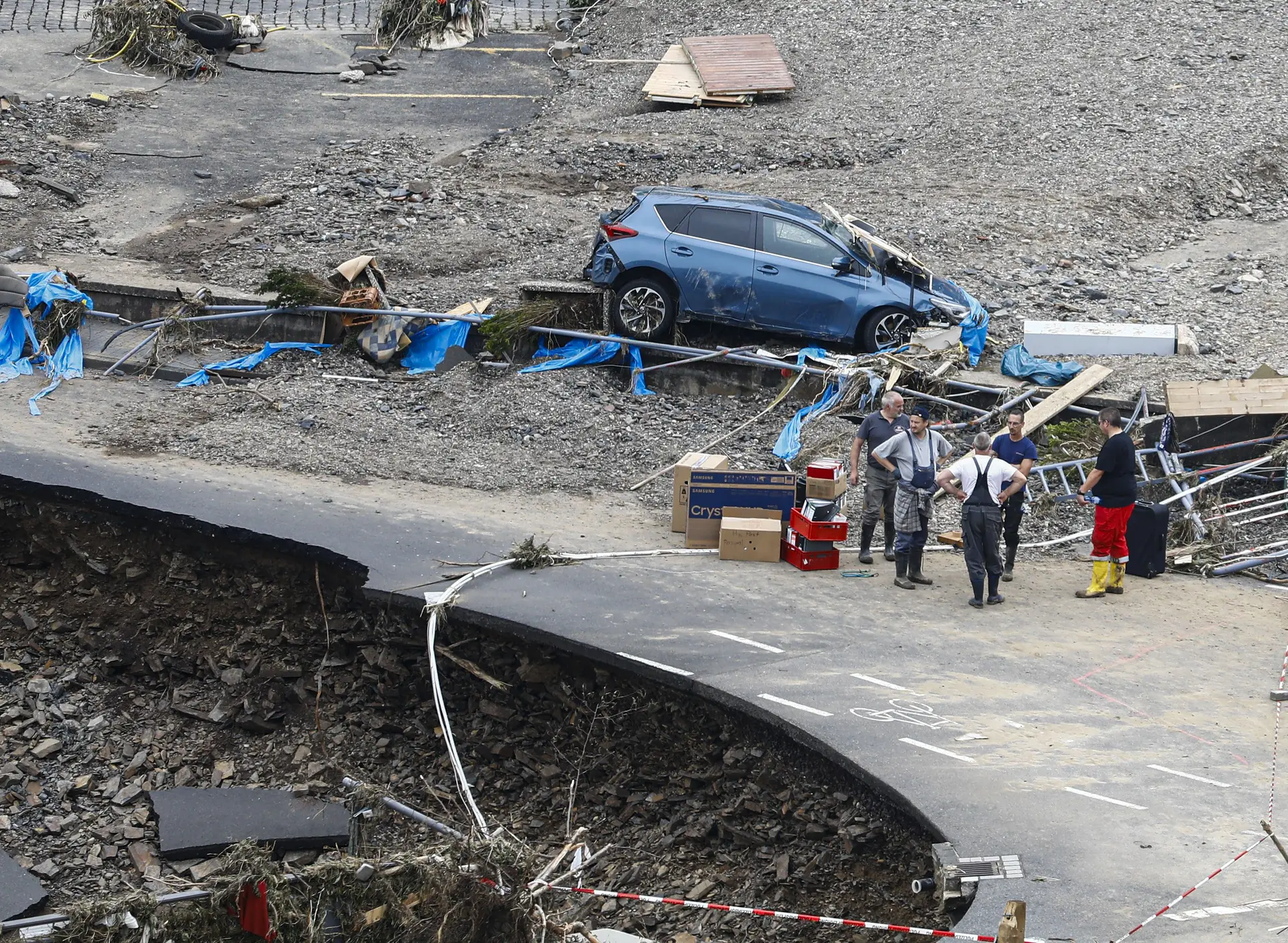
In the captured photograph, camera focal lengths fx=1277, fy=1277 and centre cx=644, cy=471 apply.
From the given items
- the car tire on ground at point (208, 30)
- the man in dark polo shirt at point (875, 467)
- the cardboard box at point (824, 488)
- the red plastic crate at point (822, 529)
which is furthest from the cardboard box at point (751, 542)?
the car tire on ground at point (208, 30)

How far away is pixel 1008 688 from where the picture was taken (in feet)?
29.0

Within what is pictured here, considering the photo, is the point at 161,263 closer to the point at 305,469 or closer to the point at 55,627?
the point at 305,469

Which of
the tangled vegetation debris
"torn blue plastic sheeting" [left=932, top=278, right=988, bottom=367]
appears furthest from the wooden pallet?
"torn blue plastic sheeting" [left=932, top=278, right=988, bottom=367]

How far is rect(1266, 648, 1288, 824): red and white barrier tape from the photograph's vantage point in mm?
7188

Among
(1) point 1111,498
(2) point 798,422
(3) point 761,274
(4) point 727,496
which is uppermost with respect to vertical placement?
(3) point 761,274

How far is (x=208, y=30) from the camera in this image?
87.7ft

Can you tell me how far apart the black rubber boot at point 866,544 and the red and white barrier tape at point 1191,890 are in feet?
15.6

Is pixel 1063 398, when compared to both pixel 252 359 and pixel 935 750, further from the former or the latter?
pixel 252 359

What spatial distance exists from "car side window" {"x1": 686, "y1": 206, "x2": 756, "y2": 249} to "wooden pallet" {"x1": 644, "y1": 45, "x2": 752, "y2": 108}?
32.7ft

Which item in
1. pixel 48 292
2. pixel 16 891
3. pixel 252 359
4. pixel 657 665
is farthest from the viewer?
pixel 48 292

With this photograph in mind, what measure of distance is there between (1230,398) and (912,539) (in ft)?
15.2

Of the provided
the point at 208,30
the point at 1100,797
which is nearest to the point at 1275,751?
the point at 1100,797

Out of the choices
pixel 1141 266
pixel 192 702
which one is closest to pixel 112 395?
pixel 192 702

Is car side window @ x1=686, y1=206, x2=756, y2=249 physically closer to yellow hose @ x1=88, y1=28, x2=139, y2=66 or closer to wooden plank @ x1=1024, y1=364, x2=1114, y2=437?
wooden plank @ x1=1024, y1=364, x2=1114, y2=437
